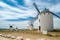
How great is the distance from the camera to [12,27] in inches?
2389

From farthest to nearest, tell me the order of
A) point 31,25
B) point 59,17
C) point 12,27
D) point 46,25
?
point 12,27 < point 31,25 < point 59,17 < point 46,25

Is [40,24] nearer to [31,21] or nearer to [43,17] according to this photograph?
[43,17]

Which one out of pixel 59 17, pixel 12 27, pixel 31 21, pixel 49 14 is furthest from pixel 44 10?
pixel 12 27

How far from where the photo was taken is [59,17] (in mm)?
45250

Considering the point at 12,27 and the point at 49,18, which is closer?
the point at 49,18

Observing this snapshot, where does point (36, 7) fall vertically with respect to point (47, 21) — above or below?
above

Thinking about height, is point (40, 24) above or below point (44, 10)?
below

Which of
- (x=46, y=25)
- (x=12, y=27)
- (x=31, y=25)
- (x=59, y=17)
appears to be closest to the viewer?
(x=46, y=25)

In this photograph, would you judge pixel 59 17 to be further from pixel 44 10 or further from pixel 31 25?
pixel 31 25

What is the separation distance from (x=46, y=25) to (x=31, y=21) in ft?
66.0

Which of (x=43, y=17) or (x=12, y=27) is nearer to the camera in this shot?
(x=43, y=17)

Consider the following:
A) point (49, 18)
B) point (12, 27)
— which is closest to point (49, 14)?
point (49, 18)

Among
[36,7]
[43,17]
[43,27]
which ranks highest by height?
[36,7]

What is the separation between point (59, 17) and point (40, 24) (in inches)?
426
